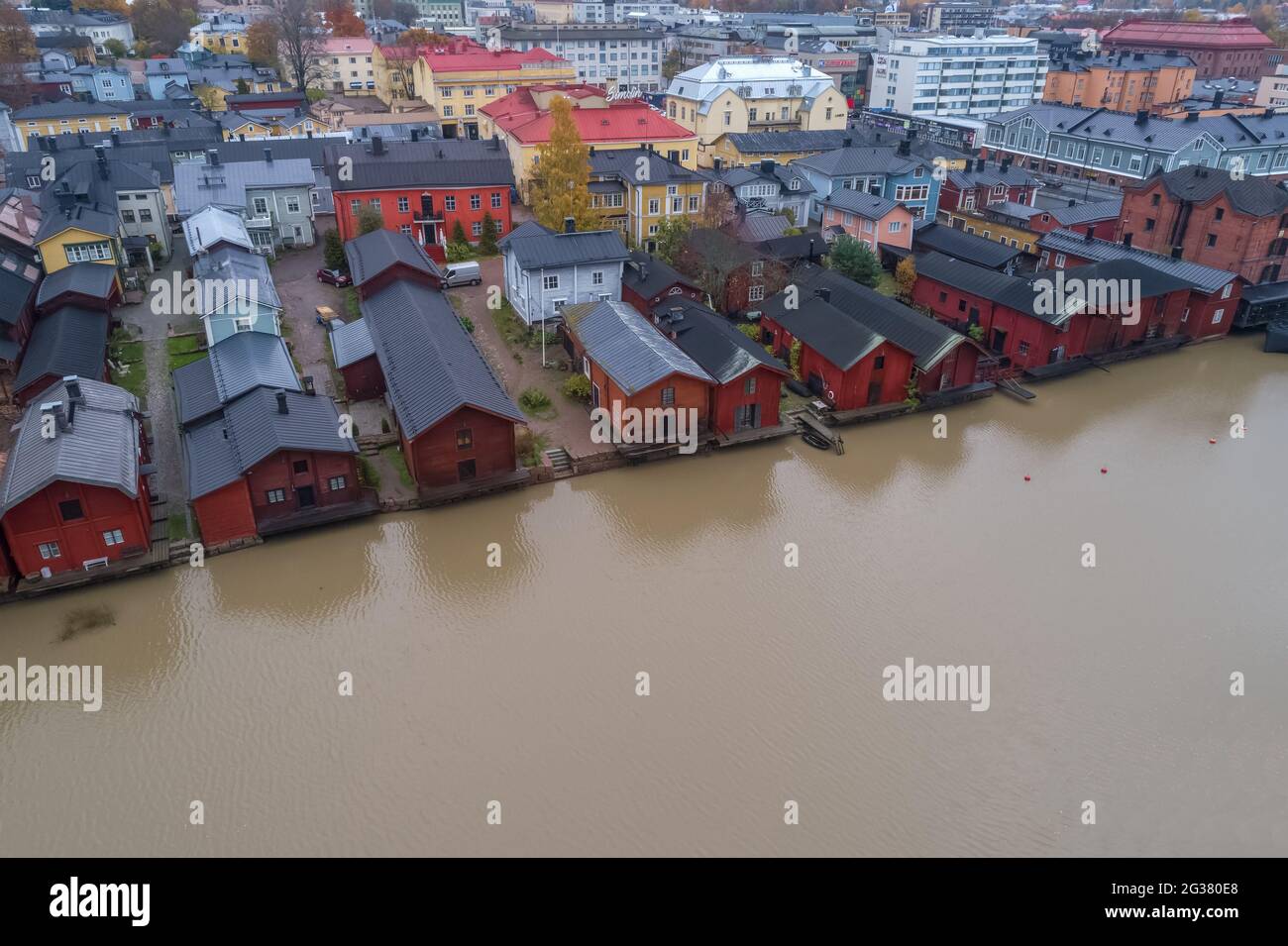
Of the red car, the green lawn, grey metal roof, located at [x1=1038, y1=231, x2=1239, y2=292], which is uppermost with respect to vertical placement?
grey metal roof, located at [x1=1038, y1=231, x2=1239, y2=292]

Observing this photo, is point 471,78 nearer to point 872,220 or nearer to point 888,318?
point 872,220

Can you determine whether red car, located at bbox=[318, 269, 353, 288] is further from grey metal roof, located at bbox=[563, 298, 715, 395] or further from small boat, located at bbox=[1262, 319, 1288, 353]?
small boat, located at bbox=[1262, 319, 1288, 353]

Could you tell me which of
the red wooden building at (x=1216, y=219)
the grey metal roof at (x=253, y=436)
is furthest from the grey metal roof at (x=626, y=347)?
the red wooden building at (x=1216, y=219)

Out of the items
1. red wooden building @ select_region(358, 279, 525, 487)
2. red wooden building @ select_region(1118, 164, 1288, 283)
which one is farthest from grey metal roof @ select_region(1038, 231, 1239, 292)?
red wooden building @ select_region(358, 279, 525, 487)

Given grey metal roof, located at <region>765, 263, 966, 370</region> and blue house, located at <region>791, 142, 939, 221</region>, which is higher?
blue house, located at <region>791, 142, 939, 221</region>

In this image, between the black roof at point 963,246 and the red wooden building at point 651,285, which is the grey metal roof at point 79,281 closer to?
the red wooden building at point 651,285
